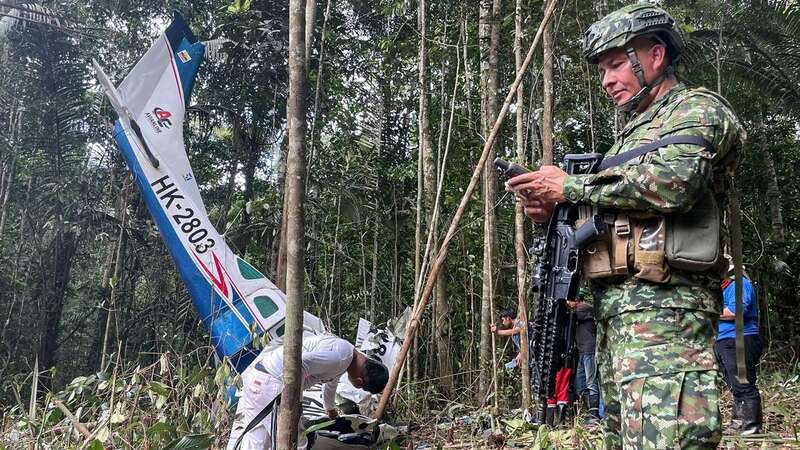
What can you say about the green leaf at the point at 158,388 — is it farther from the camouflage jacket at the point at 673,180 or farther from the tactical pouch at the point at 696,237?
the tactical pouch at the point at 696,237

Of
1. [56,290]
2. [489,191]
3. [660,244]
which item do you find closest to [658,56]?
[660,244]

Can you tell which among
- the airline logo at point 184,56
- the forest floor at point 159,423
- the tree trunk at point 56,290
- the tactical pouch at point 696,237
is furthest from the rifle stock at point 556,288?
the tree trunk at point 56,290

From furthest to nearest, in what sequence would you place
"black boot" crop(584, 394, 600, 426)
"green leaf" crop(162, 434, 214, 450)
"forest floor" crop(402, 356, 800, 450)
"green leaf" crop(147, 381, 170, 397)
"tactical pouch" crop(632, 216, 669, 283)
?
"black boot" crop(584, 394, 600, 426)
"forest floor" crop(402, 356, 800, 450)
"green leaf" crop(147, 381, 170, 397)
"green leaf" crop(162, 434, 214, 450)
"tactical pouch" crop(632, 216, 669, 283)

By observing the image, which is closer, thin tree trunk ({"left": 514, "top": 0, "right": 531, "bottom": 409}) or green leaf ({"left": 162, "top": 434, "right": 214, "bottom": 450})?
green leaf ({"left": 162, "top": 434, "right": 214, "bottom": 450})

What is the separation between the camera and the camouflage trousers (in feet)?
4.68

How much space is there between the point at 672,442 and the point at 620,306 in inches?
14.1

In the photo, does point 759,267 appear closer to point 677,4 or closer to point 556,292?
point 677,4

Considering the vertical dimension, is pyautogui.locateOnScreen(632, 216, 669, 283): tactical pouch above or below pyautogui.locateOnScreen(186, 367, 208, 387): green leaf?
above

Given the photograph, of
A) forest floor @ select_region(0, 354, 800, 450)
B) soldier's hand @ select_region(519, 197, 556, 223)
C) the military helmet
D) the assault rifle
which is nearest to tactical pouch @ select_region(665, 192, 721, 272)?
the assault rifle

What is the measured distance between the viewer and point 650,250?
156cm

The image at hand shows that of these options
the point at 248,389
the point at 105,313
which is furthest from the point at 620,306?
the point at 105,313

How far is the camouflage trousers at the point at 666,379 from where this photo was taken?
1426 mm

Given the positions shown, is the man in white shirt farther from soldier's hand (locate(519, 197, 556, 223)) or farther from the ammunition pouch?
the ammunition pouch

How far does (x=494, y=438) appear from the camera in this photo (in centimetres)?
399
